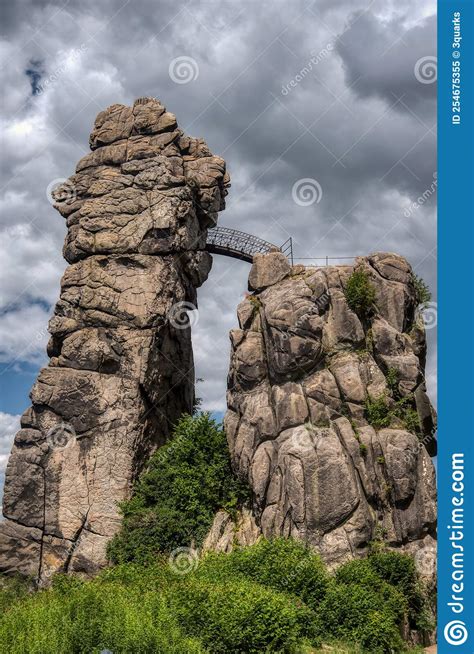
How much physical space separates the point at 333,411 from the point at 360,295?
5050 millimetres

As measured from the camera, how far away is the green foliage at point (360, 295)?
28.1m

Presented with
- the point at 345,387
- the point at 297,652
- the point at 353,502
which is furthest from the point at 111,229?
the point at 297,652

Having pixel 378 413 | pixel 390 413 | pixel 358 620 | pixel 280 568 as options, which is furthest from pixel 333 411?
pixel 358 620

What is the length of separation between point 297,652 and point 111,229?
73.8 feet

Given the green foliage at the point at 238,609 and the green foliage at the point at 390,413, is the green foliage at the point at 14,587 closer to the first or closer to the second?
the green foliage at the point at 238,609

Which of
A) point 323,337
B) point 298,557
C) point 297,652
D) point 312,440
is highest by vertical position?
point 323,337

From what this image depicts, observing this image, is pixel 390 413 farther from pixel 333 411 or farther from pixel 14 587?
pixel 14 587

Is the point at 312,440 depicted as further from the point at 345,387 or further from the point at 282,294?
the point at 282,294

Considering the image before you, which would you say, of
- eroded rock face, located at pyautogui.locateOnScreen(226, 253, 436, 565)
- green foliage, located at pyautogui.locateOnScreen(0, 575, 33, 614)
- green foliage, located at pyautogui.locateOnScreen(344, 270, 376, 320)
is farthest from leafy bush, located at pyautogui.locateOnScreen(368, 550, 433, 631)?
green foliage, located at pyautogui.locateOnScreen(0, 575, 33, 614)

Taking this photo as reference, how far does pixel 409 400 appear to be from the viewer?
26953 mm

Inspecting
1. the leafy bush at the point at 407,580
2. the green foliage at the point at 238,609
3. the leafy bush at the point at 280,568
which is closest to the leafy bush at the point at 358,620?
the green foliage at the point at 238,609

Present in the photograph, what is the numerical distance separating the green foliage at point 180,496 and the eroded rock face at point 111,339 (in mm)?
1015

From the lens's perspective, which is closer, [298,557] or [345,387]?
[298,557]

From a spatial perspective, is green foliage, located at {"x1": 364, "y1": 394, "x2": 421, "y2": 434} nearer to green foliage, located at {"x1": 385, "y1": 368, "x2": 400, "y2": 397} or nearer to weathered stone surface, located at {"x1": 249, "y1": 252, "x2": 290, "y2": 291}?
green foliage, located at {"x1": 385, "y1": 368, "x2": 400, "y2": 397}
